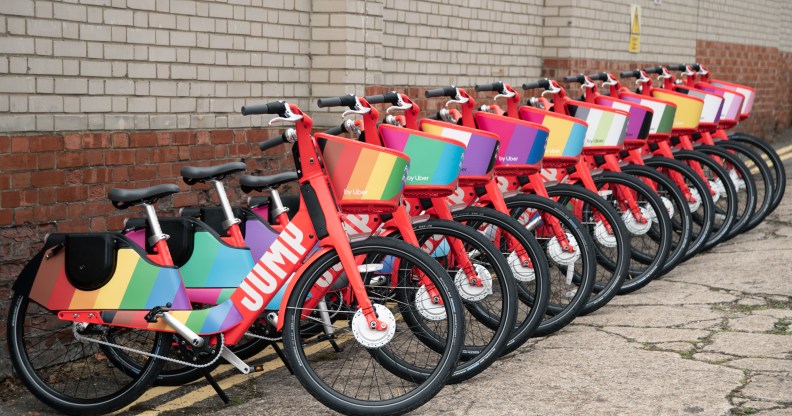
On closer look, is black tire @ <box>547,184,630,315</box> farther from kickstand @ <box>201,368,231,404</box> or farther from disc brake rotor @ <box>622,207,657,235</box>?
kickstand @ <box>201,368,231,404</box>

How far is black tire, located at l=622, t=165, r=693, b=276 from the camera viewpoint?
7164 millimetres

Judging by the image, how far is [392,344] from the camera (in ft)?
16.1

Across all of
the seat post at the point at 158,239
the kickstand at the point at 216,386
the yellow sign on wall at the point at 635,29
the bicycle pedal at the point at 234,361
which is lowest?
the kickstand at the point at 216,386

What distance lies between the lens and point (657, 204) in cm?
679

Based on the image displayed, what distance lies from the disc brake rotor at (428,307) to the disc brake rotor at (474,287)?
15.6 inches

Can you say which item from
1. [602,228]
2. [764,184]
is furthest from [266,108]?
[764,184]

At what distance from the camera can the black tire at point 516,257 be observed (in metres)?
5.34

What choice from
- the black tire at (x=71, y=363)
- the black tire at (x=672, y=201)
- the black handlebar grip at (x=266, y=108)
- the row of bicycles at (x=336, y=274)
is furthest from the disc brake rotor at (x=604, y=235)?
the black tire at (x=71, y=363)

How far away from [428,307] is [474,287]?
48 centimetres

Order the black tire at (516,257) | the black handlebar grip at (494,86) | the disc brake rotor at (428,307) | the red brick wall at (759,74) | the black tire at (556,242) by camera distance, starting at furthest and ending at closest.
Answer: the red brick wall at (759,74) < the black handlebar grip at (494,86) < the black tire at (556,242) < the black tire at (516,257) < the disc brake rotor at (428,307)

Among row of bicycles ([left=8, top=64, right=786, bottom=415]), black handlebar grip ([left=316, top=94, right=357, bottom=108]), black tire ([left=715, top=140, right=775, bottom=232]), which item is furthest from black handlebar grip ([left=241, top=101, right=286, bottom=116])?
black tire ([left=715, top=140, right=775, bottom=232])

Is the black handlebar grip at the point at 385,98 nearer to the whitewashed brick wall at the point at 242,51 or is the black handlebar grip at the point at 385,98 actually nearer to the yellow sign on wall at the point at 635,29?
the whitewashed brick wall at the point at 242,51

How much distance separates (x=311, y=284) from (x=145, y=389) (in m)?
0.82

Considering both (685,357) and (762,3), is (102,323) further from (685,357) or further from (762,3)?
(762,3)
